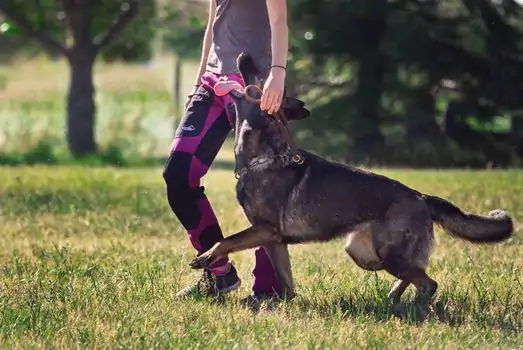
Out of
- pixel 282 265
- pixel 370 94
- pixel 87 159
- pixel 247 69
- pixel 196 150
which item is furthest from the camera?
pixel 370 94

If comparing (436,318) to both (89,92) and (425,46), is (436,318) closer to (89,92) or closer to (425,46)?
(425,46)

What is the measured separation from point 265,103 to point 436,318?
1.36 meters

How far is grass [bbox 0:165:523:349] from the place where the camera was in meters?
4.94

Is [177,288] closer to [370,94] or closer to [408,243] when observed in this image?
[408,243]

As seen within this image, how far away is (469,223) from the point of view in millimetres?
5727

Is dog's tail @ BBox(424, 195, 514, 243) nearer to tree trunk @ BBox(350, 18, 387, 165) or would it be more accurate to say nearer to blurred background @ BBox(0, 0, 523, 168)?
blurred background @ BBox(0, 0, 523, 168)

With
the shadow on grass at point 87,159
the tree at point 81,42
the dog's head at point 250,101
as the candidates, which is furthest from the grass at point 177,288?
the tree at point 81,42

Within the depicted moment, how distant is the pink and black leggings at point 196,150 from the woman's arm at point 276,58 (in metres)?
Result: 0.26

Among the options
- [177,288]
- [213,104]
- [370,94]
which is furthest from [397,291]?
[370,94]

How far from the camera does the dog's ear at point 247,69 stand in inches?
221

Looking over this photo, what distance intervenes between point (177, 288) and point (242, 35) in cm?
150

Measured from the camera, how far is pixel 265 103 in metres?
5.44

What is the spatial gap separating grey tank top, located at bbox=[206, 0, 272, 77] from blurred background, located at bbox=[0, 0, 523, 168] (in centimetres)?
1158

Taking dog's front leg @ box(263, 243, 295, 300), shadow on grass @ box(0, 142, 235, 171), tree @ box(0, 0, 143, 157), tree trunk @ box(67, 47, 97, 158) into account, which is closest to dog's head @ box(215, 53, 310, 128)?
dog's front leg @ box(263, 243, 295, 300)
